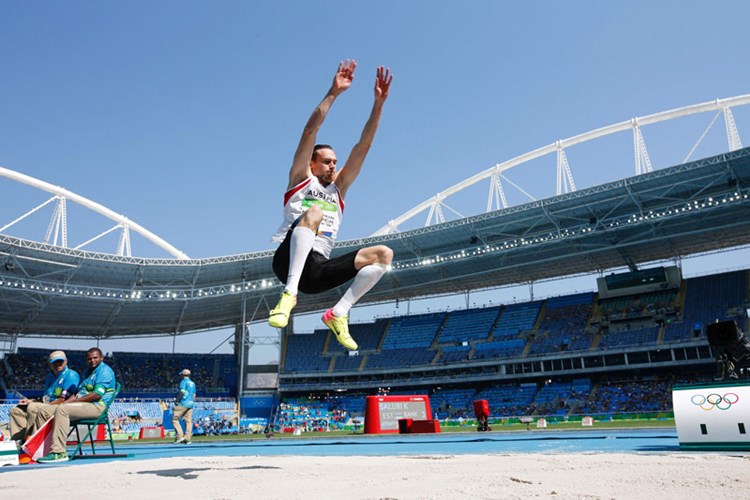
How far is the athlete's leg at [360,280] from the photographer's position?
5363 mm

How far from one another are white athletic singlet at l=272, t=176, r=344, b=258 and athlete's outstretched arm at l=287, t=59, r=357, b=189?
8cm

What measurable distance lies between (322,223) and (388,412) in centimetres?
1966

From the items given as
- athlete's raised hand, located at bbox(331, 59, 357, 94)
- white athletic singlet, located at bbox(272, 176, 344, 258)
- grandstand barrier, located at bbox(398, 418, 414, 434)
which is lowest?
grandstand barrier, located at bbox(398, 418, 414, 434)

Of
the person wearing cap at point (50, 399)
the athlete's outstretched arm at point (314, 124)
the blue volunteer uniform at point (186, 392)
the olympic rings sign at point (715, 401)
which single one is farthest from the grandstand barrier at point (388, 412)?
the athlete's outstretched arm at point (314, 124)

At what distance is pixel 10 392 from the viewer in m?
42.0

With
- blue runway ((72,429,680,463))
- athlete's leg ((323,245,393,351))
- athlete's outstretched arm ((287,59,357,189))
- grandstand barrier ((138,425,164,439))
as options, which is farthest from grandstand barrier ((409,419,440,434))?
athlete's outstretched arm ((287,59,357,189))

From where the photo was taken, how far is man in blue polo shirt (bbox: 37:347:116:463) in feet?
24.9

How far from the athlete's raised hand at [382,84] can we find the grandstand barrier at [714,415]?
4.65m

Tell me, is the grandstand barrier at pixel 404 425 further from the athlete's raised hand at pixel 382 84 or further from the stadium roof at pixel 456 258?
the athlete's raised hand at pixel 382 84

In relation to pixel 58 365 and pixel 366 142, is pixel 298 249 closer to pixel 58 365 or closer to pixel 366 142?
pixel 366 142

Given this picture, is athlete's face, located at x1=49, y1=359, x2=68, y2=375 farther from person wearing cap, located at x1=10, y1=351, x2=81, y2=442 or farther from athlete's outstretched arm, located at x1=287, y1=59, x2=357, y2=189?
athlete's outstretched arm, located at x1=287, y1=59, x2=357, y2=189

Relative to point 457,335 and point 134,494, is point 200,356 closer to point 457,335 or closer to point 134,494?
point 457,335

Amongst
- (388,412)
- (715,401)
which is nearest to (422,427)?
(388,412)

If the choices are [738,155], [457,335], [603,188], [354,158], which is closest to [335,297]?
[457,335]
